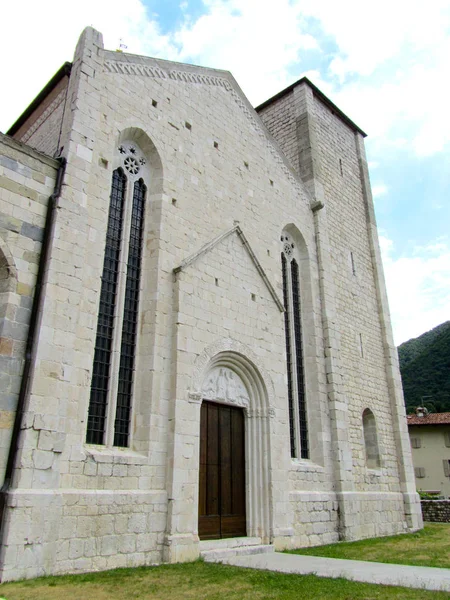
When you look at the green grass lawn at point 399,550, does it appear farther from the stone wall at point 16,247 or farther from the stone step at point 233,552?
the stone wall at point 16,247

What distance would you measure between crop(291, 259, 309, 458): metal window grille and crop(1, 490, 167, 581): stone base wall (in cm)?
512

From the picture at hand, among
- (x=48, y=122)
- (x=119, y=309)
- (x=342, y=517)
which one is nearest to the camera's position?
(x=119, y=309)

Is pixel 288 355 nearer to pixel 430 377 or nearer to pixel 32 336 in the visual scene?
pixel 32 336

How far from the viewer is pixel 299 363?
13094 mm

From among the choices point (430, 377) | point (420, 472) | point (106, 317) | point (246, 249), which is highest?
point (430, 377)

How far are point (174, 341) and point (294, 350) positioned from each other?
4583 millimetres

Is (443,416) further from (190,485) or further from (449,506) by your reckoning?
(190,485)

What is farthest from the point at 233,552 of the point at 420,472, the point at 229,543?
the point at 420,472

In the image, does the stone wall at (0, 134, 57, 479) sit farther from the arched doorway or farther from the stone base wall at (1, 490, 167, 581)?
the arched doorway

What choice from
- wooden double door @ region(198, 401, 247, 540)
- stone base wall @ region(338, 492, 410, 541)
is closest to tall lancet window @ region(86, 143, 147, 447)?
wooden double door @ region(198, 401, 247, 540)

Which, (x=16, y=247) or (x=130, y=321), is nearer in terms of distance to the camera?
(x=16, y=247)

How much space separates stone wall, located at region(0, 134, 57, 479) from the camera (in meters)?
6.82

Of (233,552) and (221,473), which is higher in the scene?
(221,473)

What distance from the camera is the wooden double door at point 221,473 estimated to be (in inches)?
365
